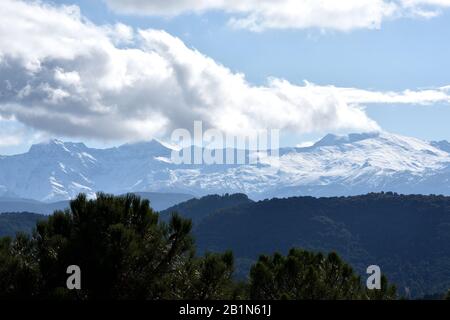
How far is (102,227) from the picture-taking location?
74.1 feet

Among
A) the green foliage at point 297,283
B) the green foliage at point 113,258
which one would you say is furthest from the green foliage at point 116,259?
the green foliage at point 297,283

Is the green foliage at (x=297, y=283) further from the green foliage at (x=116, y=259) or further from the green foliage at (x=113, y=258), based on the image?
the green foliage at (x=116, y=259)

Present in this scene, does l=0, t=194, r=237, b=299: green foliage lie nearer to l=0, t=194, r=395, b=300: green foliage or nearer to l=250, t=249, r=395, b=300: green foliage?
l=0, t=194, r=395, b=300: green foliage

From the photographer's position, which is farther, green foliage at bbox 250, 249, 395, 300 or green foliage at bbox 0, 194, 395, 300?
green foliage at bbox 250, 249, 395, 300

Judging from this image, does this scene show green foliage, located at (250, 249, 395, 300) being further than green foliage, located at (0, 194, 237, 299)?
Yes

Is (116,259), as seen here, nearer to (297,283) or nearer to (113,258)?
(113,258)

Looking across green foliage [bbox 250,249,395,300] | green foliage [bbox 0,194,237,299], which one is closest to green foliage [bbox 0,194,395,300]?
green foliage [bbox 0,194,237,299]

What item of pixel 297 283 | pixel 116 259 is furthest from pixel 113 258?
pixel 297 283

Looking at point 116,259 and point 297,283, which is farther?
point 297,283

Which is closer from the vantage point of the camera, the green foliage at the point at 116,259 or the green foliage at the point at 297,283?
the green foliage at the point at 116,259
